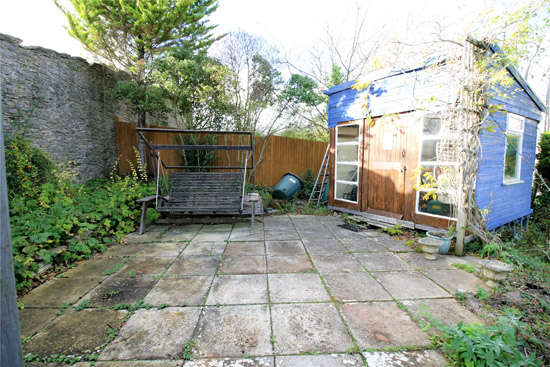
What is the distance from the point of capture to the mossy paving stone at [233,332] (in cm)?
171

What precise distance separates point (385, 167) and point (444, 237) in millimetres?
1720

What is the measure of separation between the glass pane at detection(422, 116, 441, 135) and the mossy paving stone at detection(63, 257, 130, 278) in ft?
16.0

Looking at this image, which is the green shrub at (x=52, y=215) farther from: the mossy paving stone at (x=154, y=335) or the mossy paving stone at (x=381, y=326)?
the mossy paving stone at (x=381, y=326)

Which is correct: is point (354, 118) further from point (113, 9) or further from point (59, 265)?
point (113, 9)

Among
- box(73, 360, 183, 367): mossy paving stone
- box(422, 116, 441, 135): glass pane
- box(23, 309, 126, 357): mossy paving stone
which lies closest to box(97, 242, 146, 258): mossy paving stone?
box(23, 309, 126, 357): mossy paving stone

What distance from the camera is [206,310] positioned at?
7.08ft

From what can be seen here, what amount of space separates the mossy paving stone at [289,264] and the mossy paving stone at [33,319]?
194 cm

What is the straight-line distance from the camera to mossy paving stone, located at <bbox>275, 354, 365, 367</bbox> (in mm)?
1601

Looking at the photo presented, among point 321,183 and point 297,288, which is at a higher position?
point 321,183

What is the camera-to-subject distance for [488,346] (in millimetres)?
1552

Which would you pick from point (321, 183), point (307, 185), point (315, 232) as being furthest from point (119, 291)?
point (307, 185)

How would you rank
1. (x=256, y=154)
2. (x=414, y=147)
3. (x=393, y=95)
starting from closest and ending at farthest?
1. (x=414, y=147)
2. (x=393, y=95)
3. (x=256, y=154)

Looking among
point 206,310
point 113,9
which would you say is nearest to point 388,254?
point 206,310

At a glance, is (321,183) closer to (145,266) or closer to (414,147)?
(414,147)
